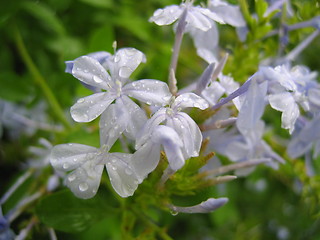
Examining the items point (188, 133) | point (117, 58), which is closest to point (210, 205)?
point (188, 133)

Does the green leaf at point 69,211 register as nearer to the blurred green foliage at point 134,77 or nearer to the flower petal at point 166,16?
the blurred green foliage at point 134,77

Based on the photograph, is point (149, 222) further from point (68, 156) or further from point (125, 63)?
point (125, 63)

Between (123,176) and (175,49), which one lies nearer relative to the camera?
(123,176)

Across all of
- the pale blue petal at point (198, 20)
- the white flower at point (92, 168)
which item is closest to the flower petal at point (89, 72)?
the white flower at point (92, 168)

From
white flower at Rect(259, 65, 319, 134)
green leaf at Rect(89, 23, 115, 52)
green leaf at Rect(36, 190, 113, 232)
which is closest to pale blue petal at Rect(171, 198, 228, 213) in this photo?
white flower at Rect(259, 65, 319, 134)

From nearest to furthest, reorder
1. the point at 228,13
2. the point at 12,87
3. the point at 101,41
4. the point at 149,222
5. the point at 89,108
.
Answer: the point at 89,108, the point at 149,222, the point at 228,13, the point at 101,41, the point at 12,87
